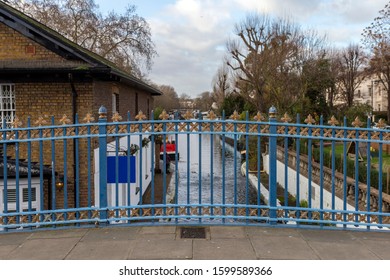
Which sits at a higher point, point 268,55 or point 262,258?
point 268,55

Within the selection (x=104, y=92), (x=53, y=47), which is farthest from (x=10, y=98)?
(x=104, y=92)

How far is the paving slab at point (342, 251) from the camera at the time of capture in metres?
4.33

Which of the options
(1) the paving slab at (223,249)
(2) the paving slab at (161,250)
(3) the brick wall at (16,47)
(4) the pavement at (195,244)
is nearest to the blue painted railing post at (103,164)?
(4) the pavement at (195,244)

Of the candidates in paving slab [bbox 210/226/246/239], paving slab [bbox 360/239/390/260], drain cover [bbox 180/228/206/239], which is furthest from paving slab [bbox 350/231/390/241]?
drain cover [bbox 180/228/206/239]

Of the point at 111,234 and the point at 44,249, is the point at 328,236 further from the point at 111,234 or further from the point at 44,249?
the point at 44,249

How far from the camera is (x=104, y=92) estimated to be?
1290 cm

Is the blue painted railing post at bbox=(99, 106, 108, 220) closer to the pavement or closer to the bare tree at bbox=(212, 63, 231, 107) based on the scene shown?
the pavement

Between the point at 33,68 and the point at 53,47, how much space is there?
3.51 ft

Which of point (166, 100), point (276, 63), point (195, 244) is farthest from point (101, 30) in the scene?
point (166, 100)

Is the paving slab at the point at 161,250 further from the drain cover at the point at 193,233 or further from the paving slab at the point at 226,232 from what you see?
the paving slab at the point at 226,232

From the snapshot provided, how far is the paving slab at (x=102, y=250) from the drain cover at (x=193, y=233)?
69 cm

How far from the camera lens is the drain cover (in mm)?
4938

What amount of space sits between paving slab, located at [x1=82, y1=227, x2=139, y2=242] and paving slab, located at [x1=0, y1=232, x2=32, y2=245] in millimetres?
824

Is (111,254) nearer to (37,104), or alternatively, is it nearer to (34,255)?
(34,255)
